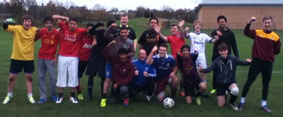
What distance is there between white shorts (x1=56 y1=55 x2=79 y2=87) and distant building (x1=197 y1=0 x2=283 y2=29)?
1705 inches

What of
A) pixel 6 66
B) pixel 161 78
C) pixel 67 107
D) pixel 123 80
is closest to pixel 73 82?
pixel 67 107

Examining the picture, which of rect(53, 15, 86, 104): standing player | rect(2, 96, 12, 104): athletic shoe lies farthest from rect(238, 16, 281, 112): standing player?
rect(2, 96, 12, 104): athletic shoe

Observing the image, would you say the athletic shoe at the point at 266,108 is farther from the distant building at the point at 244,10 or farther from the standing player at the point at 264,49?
the distant building at the point at 244,10

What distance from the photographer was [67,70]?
6039mm

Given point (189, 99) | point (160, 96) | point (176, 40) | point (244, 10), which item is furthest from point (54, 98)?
point (244, 10)

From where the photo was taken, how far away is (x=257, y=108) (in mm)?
5816

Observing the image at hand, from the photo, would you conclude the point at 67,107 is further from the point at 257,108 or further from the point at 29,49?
the point at 257,108

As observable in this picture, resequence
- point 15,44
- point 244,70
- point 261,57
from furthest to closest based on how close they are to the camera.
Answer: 1. point 244,70
2. point 15,44
3. point 261,57

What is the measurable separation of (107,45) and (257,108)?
3489mm

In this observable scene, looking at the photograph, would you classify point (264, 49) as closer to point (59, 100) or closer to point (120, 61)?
point (120, 61)

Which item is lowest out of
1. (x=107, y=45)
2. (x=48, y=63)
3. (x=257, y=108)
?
(x=257, y=108)

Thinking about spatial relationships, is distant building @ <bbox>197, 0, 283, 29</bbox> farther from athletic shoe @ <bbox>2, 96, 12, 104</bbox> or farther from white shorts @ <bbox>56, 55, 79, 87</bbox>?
athletic shoe @ <bbox>2, 96, 12, 104</bbox>

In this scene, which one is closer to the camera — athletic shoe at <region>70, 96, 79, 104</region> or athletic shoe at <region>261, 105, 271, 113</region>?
athletic shoe at <region>261, 105, 271, 113</region>

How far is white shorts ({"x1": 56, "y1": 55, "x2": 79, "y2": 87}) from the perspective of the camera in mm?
5969
